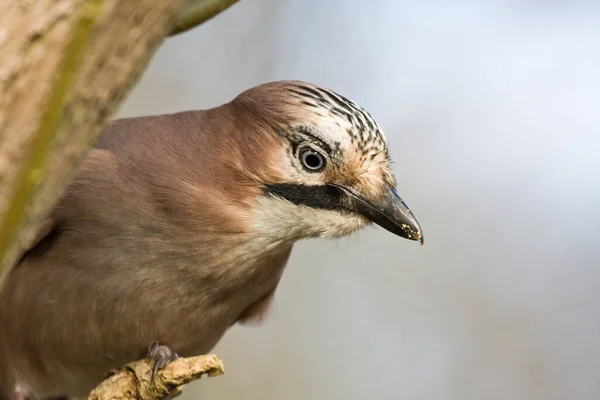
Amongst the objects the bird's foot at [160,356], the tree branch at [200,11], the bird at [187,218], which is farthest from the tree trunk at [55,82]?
the bird at [187,218]

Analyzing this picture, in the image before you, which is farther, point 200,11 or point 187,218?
point 187,218

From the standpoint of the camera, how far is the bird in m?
2.67

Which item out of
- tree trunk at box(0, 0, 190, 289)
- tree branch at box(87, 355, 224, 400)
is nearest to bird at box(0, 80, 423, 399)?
tree branch at box(87, 355, 224, 400)

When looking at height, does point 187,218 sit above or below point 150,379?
above

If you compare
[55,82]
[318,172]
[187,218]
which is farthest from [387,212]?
[55,82]

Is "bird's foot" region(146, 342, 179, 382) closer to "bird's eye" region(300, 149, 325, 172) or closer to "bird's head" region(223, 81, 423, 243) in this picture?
"bird's head" region(223, 81, 423, 243)

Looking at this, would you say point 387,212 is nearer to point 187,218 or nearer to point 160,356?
point 187,218

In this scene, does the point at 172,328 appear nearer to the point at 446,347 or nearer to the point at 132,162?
the point at 132,162

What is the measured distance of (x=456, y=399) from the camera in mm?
5383

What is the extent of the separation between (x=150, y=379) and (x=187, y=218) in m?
0.53

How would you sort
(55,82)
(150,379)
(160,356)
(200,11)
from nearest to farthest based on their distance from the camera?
(55,82), (200,11), (150,379), (160,356)

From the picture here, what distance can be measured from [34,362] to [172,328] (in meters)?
0.48

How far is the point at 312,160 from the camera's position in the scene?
106 inches

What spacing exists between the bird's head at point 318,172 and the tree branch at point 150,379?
559 mm
